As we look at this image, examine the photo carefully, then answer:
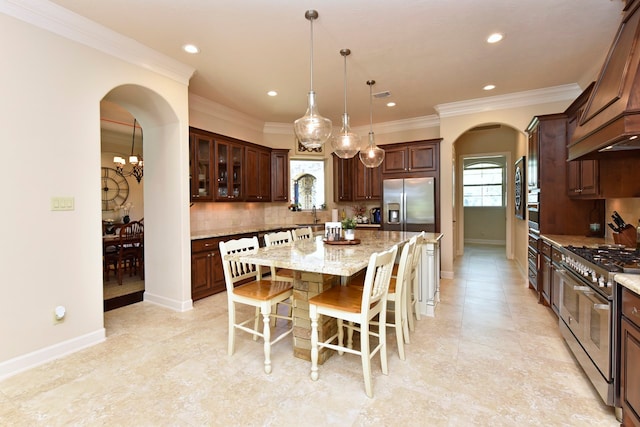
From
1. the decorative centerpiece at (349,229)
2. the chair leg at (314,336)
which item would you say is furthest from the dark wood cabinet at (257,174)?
the chair leg at (314,336)

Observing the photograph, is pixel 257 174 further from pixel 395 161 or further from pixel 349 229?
pixel 349 229

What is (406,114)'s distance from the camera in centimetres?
549

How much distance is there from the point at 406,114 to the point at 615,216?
350 centimetres

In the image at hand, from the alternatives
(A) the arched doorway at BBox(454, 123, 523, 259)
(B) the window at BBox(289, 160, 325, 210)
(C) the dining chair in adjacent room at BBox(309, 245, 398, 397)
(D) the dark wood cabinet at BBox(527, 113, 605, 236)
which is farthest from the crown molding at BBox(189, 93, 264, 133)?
(D) the dark wood cabinet at BBox(527, 113, 605, 236)

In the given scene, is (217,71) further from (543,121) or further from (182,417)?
(543,121)

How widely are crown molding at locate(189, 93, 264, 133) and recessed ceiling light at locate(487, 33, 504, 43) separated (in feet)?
12.5

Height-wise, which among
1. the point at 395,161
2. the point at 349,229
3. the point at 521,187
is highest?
the point at 395,161

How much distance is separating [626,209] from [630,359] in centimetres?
222

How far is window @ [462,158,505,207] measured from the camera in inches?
357

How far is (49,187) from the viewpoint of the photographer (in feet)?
8.10

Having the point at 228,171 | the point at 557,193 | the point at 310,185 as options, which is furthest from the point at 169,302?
the point at 557,193

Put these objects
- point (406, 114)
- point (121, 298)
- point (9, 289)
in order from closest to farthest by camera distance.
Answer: point (9, 289)
point (121, 298)
point (406, 114)

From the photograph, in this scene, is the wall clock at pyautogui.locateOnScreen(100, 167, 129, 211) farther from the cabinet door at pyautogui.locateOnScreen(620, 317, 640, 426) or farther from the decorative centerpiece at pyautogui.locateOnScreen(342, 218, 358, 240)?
the cabinet door at pyautogui.locateOnScreen(620, 317, 640, 426)

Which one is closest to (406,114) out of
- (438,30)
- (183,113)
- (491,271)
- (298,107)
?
(298,107)
